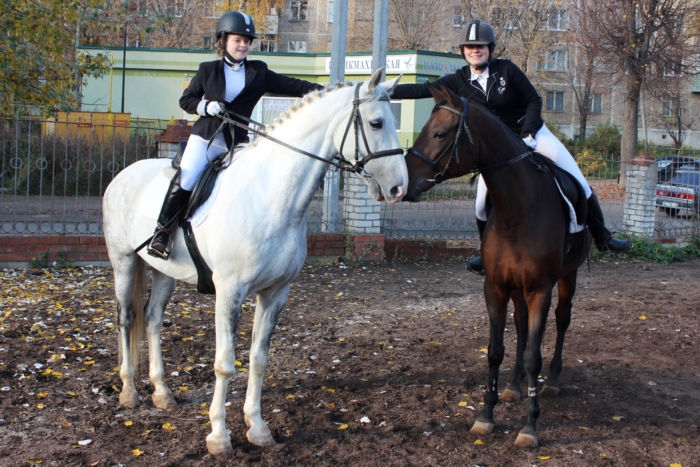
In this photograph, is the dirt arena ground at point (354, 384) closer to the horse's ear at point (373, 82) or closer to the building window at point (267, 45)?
Answer: the horse's ear at point (373, 82)

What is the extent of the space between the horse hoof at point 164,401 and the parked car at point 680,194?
1326 cm

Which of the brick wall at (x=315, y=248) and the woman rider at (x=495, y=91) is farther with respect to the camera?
the brick wall at (x=315, y=248)

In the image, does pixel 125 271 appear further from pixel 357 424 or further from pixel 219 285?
pixel 357 424

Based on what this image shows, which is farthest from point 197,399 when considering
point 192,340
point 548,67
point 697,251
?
point 548,67

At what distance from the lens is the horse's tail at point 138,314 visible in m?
5.96

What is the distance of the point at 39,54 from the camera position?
12.6m

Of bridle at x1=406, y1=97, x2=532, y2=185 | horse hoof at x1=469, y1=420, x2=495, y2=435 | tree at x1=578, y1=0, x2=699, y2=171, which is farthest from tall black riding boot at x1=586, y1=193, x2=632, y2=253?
tree at x1=578, y1=0, x2=699, y2=171

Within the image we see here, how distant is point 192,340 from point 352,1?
4125cm

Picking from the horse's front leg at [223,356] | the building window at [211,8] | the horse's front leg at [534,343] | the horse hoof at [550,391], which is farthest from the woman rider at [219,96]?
the building window at [211,8]

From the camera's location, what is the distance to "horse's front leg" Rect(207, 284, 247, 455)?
4.76 metres

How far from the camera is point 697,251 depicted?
1470 centimetres

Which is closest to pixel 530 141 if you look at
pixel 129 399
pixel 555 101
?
pixel 129 399

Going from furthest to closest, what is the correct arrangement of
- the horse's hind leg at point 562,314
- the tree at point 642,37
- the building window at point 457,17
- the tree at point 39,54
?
the building window at point 457,17
the tree at point 642,37
the tree at point 39,54
the horse's hind leg at point 562,314

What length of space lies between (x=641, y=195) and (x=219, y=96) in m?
11.4
